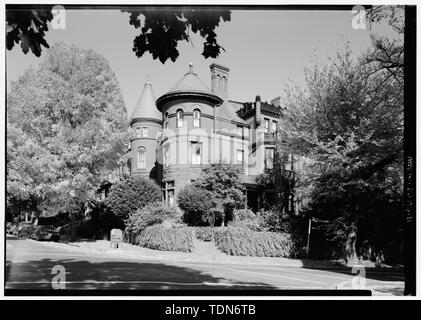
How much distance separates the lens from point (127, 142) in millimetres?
9750

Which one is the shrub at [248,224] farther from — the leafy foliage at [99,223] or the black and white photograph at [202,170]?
the leafy foliage at [99,223]

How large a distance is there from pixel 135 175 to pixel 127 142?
109 centimetres

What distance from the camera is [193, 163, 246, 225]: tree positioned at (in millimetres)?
9500

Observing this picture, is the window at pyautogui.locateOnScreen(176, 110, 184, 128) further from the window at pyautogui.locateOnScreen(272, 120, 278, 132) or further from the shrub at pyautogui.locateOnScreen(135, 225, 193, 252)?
the window at pyautogui.locateOnScreen(272, 120, 278, 132)

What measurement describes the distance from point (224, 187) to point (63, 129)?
5429 mm

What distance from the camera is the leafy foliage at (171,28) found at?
14.6 feet

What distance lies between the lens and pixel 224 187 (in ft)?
37.4

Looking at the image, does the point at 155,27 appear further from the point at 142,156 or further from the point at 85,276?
the point at 142,156

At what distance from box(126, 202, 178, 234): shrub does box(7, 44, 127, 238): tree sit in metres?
1.36

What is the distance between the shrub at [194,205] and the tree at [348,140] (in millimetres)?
3198

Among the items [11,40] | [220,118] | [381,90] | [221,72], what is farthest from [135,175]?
[381,90]

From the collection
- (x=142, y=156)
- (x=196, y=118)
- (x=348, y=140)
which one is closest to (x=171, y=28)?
(x=196, y=118)

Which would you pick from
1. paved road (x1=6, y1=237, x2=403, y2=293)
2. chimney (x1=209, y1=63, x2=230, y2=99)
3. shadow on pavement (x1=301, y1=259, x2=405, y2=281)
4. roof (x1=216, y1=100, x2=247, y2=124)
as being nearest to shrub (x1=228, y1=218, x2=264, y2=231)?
roof (x1=216, y1=100, x2=247, y2=124)

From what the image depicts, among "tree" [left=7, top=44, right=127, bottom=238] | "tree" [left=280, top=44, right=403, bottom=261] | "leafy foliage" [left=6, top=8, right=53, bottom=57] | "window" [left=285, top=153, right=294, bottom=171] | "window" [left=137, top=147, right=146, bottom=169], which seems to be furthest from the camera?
"window" [left=285, top=153, right=294, bottom=171]
